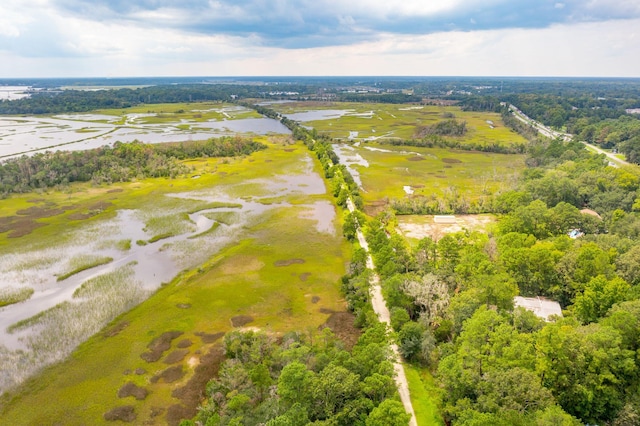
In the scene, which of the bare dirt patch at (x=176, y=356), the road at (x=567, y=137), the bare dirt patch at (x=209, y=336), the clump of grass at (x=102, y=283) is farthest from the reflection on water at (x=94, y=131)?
the bare dirt patch at (x=176, y=356)

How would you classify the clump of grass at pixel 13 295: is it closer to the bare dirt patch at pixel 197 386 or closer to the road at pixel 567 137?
the bare dirt patch at pixel 197 386

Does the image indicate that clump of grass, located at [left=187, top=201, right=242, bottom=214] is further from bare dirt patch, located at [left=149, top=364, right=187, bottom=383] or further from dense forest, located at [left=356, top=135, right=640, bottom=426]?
bare dirt patch, located at [left=149, top=364, right=187, bottom=383]

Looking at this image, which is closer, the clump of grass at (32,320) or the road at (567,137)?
the clump of grass at (32,320)

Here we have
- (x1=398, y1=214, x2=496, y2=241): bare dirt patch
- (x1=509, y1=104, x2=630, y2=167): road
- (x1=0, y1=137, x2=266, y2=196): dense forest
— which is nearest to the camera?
(x1=398, y1=214, x2=496, y2=241): bare dirt patch

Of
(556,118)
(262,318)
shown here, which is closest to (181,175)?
(262,318)

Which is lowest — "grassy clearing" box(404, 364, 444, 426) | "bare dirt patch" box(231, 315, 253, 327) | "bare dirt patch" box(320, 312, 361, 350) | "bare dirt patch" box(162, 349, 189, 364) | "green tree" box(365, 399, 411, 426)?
"bare dirt patch" box(162, 349, 189, 364)

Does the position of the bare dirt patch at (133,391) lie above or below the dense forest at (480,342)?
below

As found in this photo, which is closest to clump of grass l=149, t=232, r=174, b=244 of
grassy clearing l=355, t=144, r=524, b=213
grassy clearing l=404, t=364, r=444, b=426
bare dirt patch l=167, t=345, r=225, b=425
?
bare dirt patch l=167, t=345, r=225, b=425
